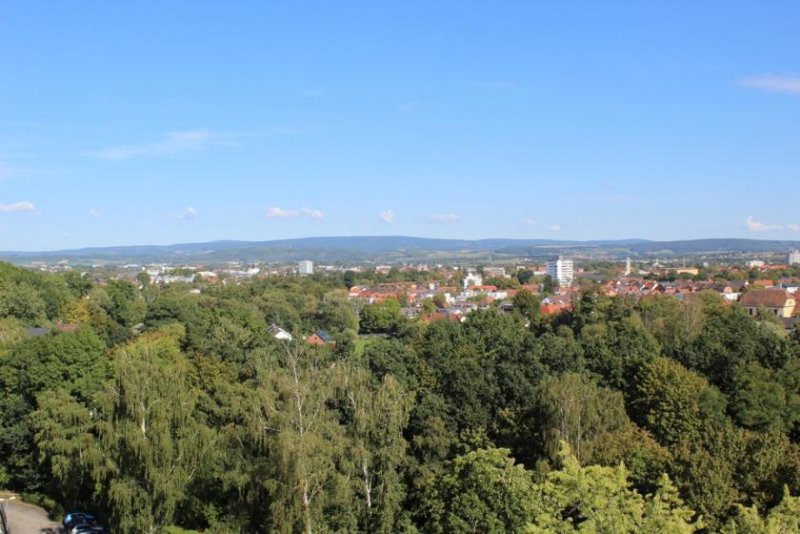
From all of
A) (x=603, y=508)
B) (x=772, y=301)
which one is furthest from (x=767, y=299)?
(x=603, y=508)

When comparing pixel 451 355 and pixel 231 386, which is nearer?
pixel 231 386

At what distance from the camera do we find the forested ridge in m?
17.8

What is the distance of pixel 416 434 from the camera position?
2655 centimetres

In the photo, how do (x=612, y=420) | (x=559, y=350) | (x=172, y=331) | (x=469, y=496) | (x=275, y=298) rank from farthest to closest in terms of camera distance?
(x=275, y=298) < (x=172, y=331) < (x=559, y=350) < (x=612, y=420) < (x=469, y=496)

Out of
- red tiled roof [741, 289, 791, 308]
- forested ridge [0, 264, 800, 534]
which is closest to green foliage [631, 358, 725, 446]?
forested ridge [0, 264, 800, 534]

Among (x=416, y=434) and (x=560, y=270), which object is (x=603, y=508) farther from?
(x=560, y=270)

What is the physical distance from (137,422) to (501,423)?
39.5ft

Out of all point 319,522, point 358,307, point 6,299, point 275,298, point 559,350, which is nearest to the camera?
point 319,522

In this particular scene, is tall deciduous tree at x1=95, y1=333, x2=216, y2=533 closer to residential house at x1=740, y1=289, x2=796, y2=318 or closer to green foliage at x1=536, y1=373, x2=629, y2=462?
green foliage at x1=536, y1=373, x2=629, y2=462

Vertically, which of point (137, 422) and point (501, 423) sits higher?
point (137, 422)

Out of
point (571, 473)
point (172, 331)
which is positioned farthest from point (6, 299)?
point (571, 473)

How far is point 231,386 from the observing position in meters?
26.6

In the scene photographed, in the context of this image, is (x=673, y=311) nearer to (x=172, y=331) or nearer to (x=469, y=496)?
(x=172, y=331)

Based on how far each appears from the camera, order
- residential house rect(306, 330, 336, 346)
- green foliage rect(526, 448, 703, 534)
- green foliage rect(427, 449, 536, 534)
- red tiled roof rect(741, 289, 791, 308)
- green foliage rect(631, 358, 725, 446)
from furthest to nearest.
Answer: red tiled roof rect(741, 289, 791, 308) → residential house rect(306, 330, 336, 346) → green foliage rect(631, 358, 725, 446) → green foliage rect(427, 449, 536, 534) → green foliage rect(526, 448, 703, 534)
